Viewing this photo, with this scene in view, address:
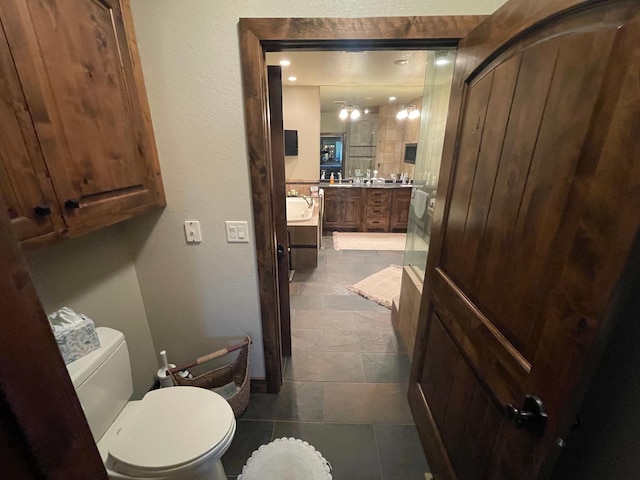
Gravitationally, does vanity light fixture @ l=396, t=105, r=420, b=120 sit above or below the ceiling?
below

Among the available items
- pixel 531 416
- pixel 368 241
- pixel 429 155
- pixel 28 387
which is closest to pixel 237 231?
pixel 28 387

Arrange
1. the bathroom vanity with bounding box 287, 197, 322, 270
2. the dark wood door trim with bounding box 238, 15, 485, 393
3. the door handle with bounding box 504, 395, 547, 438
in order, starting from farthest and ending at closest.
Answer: the bathroom vanity with bounding box 287, 197, 322, 270, the dark wood door trim with bounding box 238, 15, 485, 393, the door handle with bounding box 504, 395, 547, 438

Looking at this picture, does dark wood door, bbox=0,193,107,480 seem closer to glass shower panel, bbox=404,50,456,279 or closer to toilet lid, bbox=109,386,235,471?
toilet lid, bbox=109,386,235,471

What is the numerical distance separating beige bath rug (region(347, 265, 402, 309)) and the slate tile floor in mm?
177

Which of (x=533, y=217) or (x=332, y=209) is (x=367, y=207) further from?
(x=533, y=217)

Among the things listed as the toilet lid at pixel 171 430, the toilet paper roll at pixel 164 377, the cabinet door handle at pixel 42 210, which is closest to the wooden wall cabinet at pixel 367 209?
the toilet paper roll at pixel 164 377

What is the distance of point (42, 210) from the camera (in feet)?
2.58

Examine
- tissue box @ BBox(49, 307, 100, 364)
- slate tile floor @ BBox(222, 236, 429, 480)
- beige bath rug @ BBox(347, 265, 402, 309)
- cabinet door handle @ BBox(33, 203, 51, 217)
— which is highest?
cabinet door handle @ BBox(33, 203, 51, 217)

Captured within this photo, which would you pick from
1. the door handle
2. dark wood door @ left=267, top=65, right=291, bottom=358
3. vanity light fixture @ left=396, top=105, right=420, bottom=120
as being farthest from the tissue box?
vanity light fixture @ left=396, top=105, right=420, bottom=120

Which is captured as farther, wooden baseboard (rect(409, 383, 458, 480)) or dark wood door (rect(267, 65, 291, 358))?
dark wood door (rect(267, 65, 291, 358))

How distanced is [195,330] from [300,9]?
179 centimetres

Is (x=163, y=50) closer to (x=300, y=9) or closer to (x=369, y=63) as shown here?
(x=300, y=9)

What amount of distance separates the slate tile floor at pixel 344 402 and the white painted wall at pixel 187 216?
0.31 metres

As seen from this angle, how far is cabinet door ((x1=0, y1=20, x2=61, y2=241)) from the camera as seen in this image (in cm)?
70
